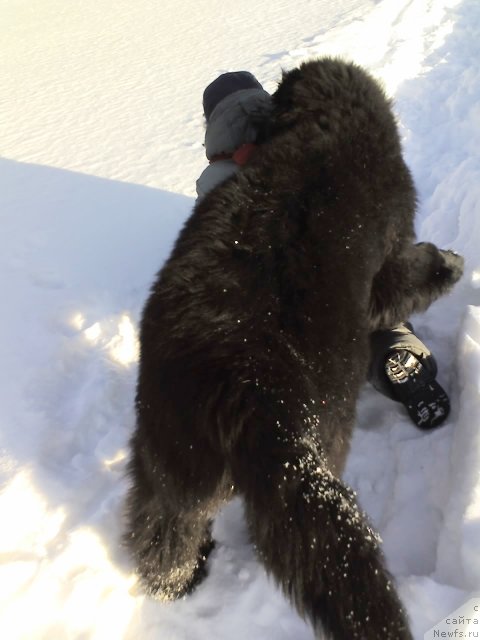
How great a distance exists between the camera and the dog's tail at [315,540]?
3.12 feet

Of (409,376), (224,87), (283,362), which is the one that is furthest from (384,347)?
(224,87)

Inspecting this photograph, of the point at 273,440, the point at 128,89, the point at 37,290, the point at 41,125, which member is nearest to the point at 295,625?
the point at 273,440

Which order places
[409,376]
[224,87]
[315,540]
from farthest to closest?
[224,87], [409,376], [315,540]

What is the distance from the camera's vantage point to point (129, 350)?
2398 mm

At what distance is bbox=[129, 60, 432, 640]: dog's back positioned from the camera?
1008 millimetres

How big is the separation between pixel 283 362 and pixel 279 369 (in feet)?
0.07

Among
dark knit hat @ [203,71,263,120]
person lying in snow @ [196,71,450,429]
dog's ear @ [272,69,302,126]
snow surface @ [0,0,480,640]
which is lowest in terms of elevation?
snow surface @ [0,0,480,640]

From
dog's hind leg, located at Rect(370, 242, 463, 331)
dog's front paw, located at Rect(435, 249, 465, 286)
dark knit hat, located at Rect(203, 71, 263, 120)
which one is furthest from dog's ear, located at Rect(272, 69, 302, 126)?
dog's front paw, located at Rect(435, 249, 465, 286)

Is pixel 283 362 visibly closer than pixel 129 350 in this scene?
Yes

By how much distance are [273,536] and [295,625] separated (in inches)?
24.9

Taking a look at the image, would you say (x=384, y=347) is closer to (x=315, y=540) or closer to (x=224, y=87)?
(x=315, y=540)

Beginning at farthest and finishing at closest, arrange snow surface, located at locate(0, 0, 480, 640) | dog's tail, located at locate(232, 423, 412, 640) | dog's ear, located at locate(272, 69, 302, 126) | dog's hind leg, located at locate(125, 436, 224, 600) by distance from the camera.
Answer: dog's ear, located at locate(272, 69, 302, 126), snow surface, located at locate(0, 0, 480, 640), dog's hind leg, located at locate(125, 436, 224, 600), dog's tail, located at locate(232, 423, 412, 640)

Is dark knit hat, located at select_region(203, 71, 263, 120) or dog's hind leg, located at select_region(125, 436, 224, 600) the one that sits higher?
dark knit hat, located at select_region(203, 71, 263, 120)

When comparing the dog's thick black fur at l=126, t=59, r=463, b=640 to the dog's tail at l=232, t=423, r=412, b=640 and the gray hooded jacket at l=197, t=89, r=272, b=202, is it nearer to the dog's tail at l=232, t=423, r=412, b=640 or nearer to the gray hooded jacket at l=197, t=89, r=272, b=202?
the dog's tail at l=232, t=423, r=412, b=640
